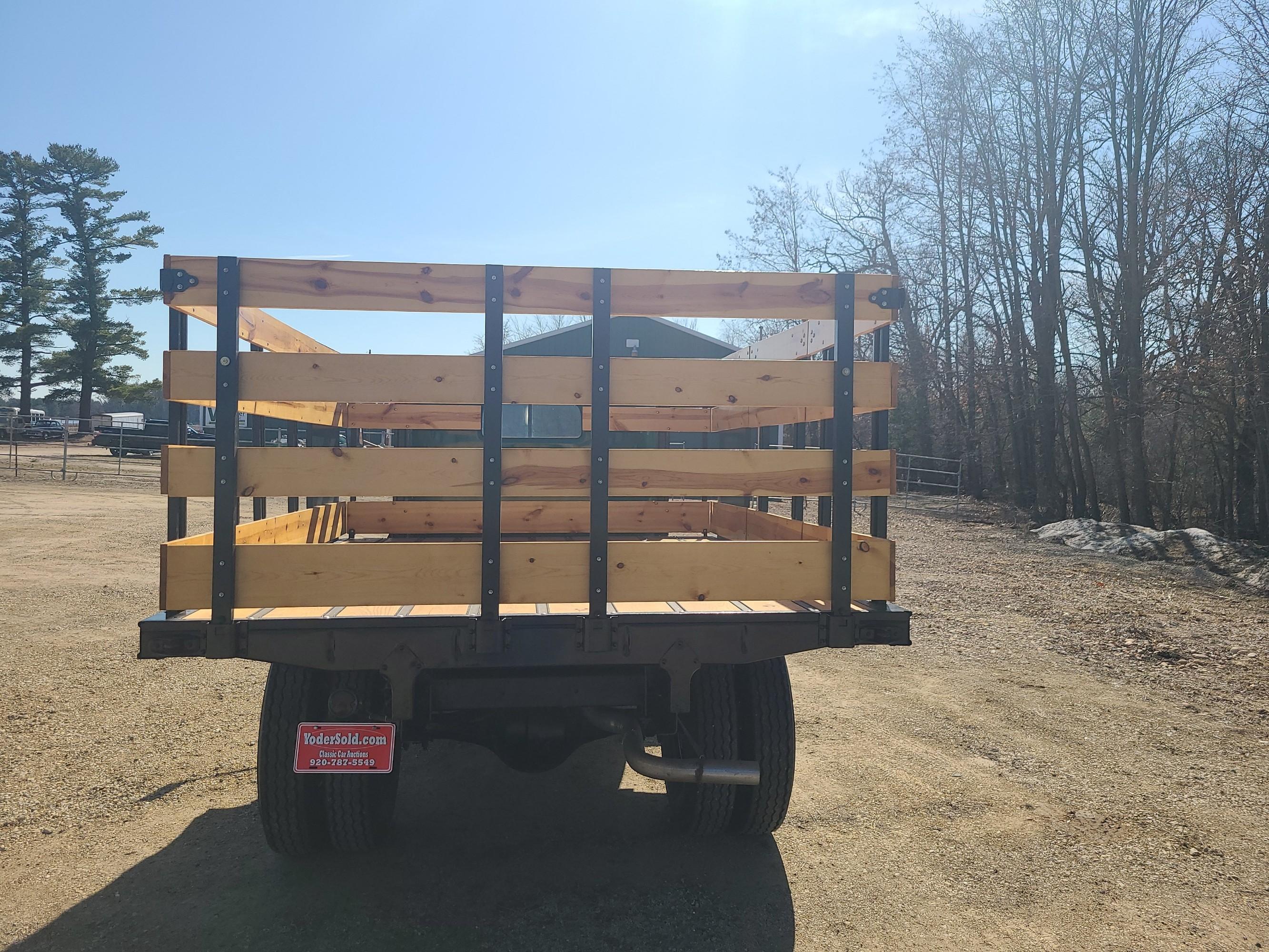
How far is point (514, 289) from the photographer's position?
2672 millimetres

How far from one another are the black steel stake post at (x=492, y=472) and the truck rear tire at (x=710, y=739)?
2.78 feet

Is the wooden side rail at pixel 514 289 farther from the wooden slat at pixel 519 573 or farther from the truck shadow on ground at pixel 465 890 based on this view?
the truck shadow on ground at pixel 465 890

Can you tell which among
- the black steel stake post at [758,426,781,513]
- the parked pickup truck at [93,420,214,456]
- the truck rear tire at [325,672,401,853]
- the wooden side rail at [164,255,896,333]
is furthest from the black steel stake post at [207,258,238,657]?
the parked pickup truck at [93,420,214,456]

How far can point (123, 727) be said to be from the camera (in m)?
4.60

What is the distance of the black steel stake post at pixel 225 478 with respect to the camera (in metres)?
2.49

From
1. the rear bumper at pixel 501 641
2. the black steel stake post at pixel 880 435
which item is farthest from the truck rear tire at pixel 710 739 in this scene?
the black steel stake post at pixel 880 435

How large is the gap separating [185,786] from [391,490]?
2313 mm

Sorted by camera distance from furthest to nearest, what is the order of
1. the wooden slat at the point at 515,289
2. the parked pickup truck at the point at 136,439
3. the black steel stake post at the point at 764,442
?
the parked pickup truck at the point at 136,439, the black steel stake post at the point at 764,442, the wooden slat at the point at 515,289

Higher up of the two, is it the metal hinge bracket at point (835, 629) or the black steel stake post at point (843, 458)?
the black steel stake post at point (843, 458)

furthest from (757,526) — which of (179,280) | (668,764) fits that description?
(179,280)

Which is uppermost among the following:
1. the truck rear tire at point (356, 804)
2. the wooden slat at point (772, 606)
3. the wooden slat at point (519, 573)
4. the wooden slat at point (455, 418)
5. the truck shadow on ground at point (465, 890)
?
the wooden slat at point (455, 418)

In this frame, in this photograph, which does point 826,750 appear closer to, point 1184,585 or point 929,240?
point 1184,585

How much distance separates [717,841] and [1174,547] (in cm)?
1155

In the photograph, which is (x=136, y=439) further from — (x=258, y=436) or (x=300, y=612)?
(x=300, y=612)
